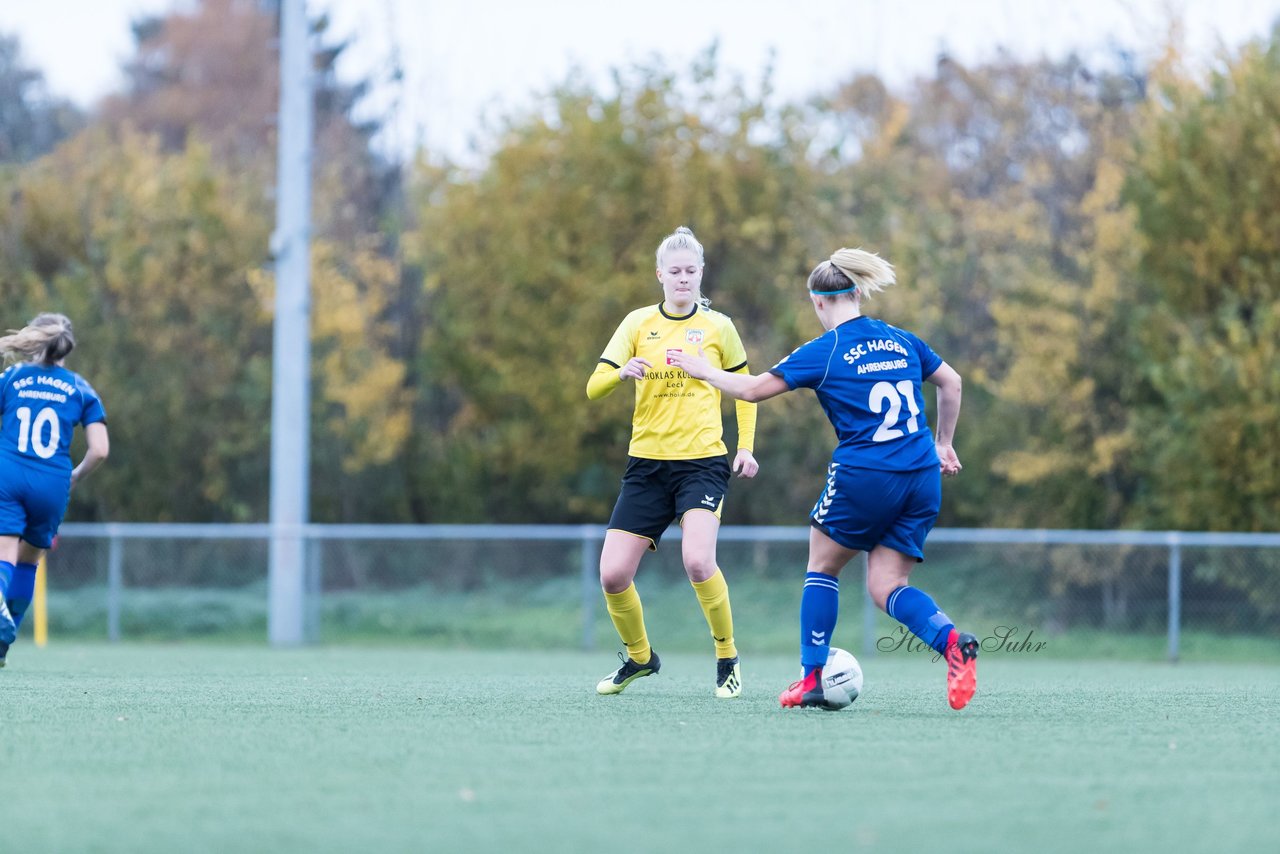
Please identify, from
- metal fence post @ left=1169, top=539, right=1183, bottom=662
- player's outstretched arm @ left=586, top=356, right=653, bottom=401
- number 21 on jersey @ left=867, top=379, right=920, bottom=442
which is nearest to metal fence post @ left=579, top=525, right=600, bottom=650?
metal fence post @ left=1169, top=539, right=1183, bottom=662

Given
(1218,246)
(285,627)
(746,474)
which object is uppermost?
(1218,246)

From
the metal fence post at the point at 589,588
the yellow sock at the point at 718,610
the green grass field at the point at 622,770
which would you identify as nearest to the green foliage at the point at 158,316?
the metal fence post at the point at 589,588

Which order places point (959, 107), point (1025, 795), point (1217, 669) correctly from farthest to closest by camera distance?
1. point (959, 107)
2. point (1217, 669)
3. point (1025, 795)

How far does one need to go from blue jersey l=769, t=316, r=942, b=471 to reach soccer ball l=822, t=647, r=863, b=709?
85cm

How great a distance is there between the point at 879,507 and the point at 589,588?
9.27 metres

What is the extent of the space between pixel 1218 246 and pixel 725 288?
21.1 ft

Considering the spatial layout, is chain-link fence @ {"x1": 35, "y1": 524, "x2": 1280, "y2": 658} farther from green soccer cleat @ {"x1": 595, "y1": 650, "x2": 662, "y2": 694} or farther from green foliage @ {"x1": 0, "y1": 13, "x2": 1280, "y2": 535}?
green soccer cleat @ {"x1": 595, "y1": 650, "x2": 662, "y2": 694}

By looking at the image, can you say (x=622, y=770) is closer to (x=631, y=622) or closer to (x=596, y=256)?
(x=631, y=622)

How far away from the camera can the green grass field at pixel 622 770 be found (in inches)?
142

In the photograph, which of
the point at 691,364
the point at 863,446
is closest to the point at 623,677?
the point at 691,364

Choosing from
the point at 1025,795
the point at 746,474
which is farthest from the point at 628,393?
the point at 1025,795

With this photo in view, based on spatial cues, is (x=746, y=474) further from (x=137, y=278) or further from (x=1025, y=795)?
(x=137, y=278)

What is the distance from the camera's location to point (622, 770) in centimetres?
457

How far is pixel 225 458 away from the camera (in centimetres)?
2039
